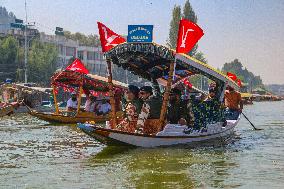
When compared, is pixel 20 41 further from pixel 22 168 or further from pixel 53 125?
pixel 22 168

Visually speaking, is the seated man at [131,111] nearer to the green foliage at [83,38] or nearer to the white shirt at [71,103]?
the white shirt at [71,103]

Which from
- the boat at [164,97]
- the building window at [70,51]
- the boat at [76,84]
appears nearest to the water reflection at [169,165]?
the boat at [164,97]

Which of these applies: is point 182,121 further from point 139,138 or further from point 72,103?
point 72,103

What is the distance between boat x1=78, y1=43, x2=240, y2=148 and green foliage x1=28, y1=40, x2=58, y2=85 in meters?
47.6

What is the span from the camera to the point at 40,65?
62.7 metres

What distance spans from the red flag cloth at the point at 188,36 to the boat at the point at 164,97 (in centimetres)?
25

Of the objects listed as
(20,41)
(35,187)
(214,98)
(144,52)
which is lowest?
(35,187)

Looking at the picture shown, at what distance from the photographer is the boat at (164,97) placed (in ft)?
40.7

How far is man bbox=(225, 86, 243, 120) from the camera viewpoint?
18219mm

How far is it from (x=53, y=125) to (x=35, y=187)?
14312mm

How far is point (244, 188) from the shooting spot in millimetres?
8469

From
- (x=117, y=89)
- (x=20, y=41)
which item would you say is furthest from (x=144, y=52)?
(x=20, y=41)

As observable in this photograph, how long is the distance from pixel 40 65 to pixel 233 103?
47486 millimetres

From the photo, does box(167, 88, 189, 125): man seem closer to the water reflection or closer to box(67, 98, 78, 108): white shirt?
the water reflection
